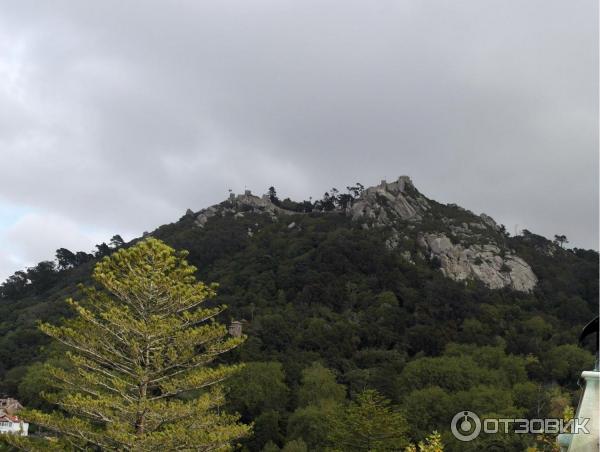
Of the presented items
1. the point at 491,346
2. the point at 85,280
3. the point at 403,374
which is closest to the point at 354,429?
the point at 403,374

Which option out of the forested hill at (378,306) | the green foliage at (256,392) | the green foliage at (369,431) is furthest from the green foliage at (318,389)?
the green foliage at (369,431)

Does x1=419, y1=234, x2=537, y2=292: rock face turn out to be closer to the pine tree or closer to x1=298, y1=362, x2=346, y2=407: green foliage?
x1=298, y1=362, x2=346, y2=407: green foliage

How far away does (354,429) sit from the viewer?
91.9 ft

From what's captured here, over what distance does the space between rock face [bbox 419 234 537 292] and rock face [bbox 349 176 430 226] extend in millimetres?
9510

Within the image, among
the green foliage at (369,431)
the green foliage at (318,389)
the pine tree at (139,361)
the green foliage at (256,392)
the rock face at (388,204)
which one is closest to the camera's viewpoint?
the pine tree at (139,361)

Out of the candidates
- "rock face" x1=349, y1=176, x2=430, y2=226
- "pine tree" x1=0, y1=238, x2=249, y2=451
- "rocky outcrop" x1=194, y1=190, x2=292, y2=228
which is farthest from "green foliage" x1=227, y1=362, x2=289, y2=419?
"rocky outcrop" x1=194, y1=190, x2=292, y2=228

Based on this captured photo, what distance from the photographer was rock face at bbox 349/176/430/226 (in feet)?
357

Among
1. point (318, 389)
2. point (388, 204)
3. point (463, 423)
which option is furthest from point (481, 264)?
point (463, 423)

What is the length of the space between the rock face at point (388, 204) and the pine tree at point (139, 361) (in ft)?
289

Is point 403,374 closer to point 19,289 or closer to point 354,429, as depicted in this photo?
point 354,429

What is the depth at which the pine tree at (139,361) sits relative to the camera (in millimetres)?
16984

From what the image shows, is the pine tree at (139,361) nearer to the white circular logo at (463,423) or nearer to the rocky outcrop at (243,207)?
the white circular logo at (463,423)

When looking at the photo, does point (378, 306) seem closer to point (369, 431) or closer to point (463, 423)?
point (369, 431)

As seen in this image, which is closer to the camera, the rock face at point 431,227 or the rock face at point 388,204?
the rock face at point 431,227
